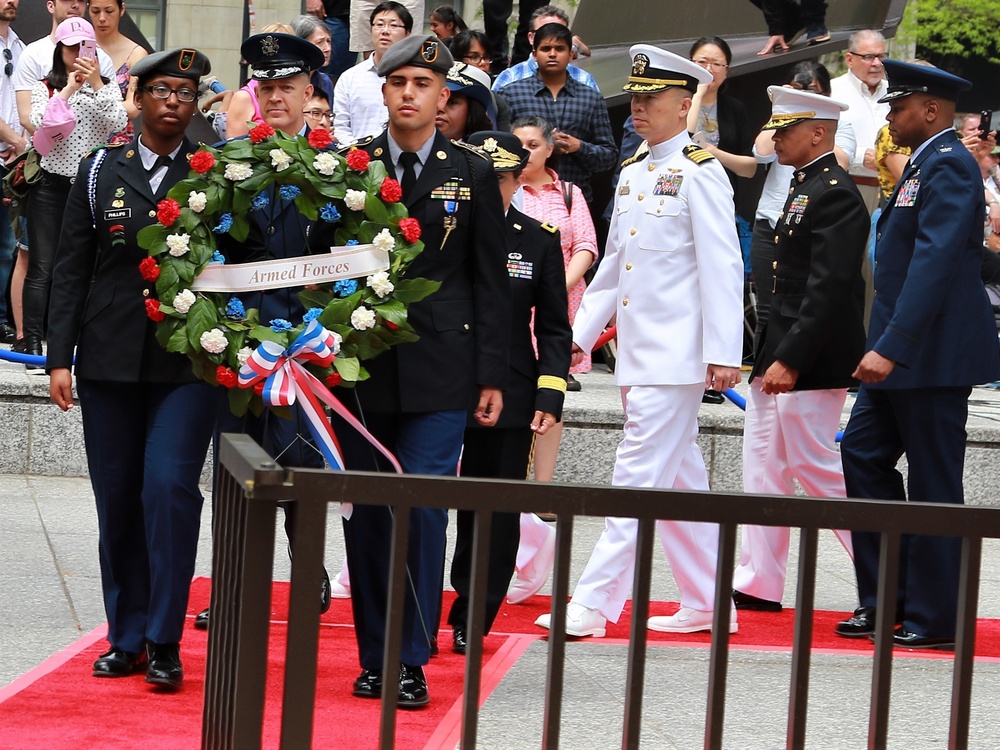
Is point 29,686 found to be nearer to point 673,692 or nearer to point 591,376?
point 673,692

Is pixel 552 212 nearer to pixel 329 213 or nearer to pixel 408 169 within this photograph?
pixel 408 169

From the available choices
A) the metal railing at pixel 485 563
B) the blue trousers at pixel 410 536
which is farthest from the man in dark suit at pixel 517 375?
the metal railing at pixel 485 563

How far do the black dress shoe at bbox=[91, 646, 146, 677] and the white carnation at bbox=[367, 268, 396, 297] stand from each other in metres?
1.45

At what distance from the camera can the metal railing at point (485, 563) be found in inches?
114

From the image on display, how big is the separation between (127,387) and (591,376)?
5872 mm

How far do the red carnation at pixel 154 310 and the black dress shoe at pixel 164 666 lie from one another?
102 centimetres

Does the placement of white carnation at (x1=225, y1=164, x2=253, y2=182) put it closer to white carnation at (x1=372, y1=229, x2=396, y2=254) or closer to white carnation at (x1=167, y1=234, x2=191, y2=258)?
white carnation at (x1=167, y1=234, x2=191, y2=258)

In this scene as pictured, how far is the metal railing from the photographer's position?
2889 millimetres

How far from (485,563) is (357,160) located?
2106 millimetres

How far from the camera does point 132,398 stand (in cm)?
520

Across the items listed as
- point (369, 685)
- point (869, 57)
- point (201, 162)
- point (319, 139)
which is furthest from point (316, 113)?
point (369, 685)

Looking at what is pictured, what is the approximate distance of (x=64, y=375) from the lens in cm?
524

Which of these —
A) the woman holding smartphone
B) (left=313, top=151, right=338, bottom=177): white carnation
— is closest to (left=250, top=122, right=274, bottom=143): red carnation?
(left=313, top=151, right=338, bottom=177): white carnation

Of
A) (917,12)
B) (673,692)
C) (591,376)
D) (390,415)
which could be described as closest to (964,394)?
(673,692)
